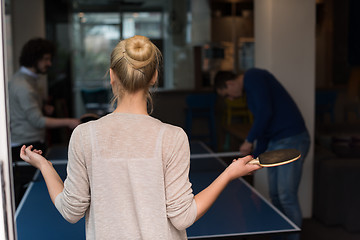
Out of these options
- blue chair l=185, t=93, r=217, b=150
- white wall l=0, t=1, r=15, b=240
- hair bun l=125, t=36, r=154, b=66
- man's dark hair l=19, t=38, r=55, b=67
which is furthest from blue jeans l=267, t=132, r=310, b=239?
blue chair l=185, t=93, r=217, b=150

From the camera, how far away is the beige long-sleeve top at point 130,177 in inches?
53.4

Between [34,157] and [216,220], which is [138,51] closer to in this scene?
[34,157]

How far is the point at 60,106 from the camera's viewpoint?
7625 millimetres

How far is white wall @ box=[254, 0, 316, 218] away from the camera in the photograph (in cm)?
387

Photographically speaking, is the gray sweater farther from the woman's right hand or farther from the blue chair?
the blue chair

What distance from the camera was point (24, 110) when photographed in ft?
10.8

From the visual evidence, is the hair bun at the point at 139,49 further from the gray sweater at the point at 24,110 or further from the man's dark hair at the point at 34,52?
the man's dark hair at the point at 34,52

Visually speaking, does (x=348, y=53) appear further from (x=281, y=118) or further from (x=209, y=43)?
(x=209, y=43)

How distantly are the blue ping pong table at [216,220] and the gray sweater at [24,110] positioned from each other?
509 mm

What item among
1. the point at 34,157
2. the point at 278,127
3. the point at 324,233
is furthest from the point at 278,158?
the point at 324,233

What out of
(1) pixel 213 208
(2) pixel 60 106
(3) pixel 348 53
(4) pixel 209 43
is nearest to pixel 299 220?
(1) pixel 213 208

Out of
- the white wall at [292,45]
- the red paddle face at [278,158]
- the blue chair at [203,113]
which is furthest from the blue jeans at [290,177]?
the blue chair at [203,113]

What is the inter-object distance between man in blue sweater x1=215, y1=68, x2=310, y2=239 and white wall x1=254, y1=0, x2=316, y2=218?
0.80 metres

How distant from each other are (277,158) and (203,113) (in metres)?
6.41
